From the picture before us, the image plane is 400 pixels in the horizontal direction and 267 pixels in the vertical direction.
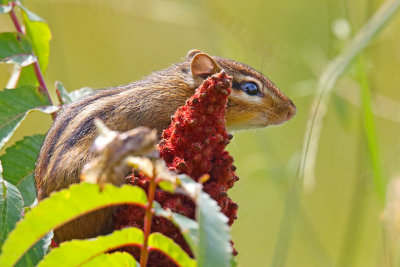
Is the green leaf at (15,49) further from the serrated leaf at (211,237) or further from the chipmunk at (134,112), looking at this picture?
the serrated leaf at (211,237)

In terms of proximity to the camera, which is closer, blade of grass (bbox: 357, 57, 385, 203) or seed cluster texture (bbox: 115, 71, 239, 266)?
seed cluster texture (bbox: 115, 71, 239, 266)

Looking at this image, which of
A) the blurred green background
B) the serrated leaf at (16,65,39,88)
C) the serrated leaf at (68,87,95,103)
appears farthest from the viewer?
the blurred green background

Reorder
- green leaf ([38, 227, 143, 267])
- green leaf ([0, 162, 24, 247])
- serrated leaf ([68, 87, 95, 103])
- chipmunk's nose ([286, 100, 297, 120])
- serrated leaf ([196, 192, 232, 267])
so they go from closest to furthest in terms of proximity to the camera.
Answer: serrated leaf ([196, 192, 232, 267]), green leaf ([38, 227, 143, 267]), green leaf ([0, 162, 24, 247]), serrated leaf ([68, 87, 95, 103]), chipmunk's nose ([286, 100, 297, 120])

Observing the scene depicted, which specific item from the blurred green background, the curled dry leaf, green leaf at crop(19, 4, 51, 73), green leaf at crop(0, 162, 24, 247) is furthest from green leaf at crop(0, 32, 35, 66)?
the blurred green background

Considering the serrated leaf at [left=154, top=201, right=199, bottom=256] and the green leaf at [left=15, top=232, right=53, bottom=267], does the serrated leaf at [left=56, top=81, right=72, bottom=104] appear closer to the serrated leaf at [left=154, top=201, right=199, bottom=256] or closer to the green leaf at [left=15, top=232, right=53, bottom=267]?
the green leaf at [left=15, top=232, right=53, bottom=267]

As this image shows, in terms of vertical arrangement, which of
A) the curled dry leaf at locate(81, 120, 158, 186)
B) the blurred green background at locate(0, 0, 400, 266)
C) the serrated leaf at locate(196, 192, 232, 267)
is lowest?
the blurred green background at locate(0, 0, 400, 266)

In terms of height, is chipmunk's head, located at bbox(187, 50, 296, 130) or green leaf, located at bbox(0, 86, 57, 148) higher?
chipmunk's head, located at bbox(187, 50, 296, 130)
